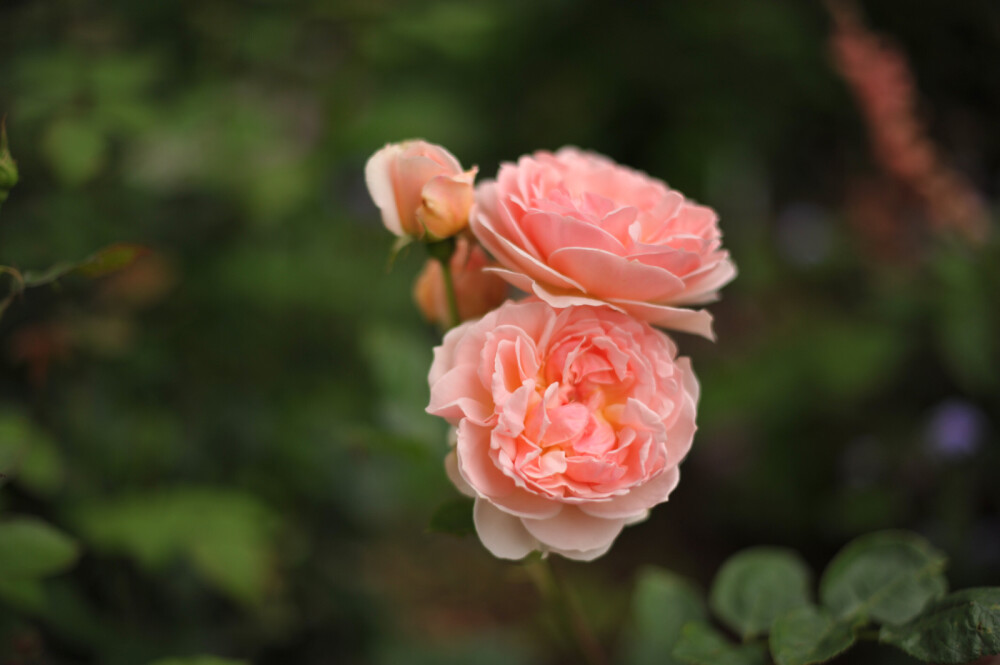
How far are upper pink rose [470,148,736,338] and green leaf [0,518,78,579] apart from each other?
1.64 feet

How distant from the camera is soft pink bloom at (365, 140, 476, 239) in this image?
61 centimetres

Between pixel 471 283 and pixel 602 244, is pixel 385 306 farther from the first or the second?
pixel 602 244

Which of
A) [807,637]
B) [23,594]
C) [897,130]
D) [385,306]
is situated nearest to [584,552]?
[807,637]

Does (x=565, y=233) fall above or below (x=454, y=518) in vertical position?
above

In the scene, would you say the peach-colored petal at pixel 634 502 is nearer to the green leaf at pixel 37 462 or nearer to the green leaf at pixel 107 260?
the green leaf at pixel 107 260

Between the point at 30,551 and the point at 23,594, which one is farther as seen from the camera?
the point at 23,594

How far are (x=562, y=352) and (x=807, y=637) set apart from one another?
345 millimetres

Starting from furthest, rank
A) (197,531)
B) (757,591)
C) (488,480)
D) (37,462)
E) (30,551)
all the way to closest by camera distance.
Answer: (197,531) → (37,462) → (757,591) → (30,551) → (488,480)

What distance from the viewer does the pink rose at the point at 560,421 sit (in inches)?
21.7

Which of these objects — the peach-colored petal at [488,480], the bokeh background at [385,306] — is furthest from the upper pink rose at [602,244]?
the bokeh background at [385,306]

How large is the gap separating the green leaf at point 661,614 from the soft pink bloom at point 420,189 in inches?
20.3

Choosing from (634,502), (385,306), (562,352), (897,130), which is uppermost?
(897,130)

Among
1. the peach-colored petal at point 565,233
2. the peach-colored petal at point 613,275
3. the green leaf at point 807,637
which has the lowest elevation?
the green leaf at point 807,637

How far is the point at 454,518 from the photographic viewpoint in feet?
2.07
